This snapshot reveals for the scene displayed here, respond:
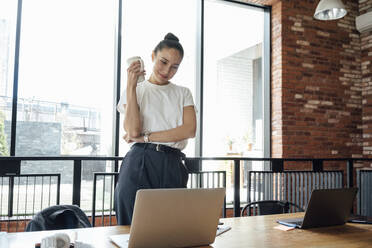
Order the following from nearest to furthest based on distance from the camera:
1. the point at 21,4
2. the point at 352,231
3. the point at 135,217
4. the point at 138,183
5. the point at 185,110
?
the point at 135,217 < the point at 352,231 < the point at 138,183 < the point at 185,110 < the point at 21,4

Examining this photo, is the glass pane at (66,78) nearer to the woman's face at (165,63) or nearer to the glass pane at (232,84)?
the glass pane at (232,84)

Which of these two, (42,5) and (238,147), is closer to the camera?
(42,5)

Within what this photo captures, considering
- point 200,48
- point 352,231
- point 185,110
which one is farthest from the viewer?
point 200,48

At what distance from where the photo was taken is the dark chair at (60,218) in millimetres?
1477

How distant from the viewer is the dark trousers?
146cm

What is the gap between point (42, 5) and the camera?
11.9 ft

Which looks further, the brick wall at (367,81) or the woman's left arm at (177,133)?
the brick wall at (367,81)

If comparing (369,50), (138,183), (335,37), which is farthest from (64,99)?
(369,50)

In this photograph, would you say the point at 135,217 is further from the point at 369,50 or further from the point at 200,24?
the point at 369,50

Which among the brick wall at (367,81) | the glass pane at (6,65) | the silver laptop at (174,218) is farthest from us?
the brick wall at (367,81)

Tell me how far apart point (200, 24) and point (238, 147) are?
5.31 feet

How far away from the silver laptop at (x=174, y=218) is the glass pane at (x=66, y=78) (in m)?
2.78

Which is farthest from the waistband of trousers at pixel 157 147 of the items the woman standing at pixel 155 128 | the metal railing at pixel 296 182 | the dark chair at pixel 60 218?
the metal railing at pixel 296 182

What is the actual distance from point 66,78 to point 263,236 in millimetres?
3024
